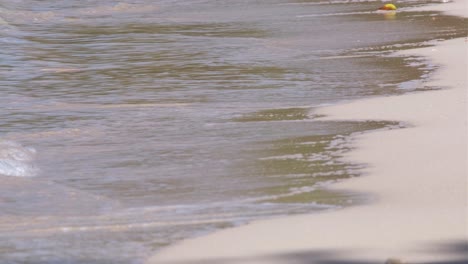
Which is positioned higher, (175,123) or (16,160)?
(16,160)

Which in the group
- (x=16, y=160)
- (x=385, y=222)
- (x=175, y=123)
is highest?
(x=385, y=222)

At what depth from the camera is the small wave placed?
22.8 ft

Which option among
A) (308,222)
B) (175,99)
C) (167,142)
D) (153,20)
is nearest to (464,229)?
(308,222)

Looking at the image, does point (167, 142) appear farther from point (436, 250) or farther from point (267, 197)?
point (436, 250)

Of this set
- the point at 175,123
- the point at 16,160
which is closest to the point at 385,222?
the point at 16,160

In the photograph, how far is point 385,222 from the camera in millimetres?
5203

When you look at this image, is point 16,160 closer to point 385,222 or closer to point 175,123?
point 175,123

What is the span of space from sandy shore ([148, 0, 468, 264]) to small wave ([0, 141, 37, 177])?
1.89m

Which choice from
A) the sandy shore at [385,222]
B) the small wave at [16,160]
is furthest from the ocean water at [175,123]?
the sandy shore at [385,222]

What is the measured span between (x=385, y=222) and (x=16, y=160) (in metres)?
2.90

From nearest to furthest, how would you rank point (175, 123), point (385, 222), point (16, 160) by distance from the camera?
point (385, 222), point (16, 160), point (175, 123)

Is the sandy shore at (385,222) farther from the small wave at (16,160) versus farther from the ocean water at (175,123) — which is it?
the small wave at (16,160)

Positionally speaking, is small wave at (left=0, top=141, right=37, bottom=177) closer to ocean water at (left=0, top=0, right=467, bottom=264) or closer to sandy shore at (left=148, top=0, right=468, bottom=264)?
ocean water at (left=0, top=0, right=467, bottom=264)

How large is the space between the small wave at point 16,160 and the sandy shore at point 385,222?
6.20 feet
